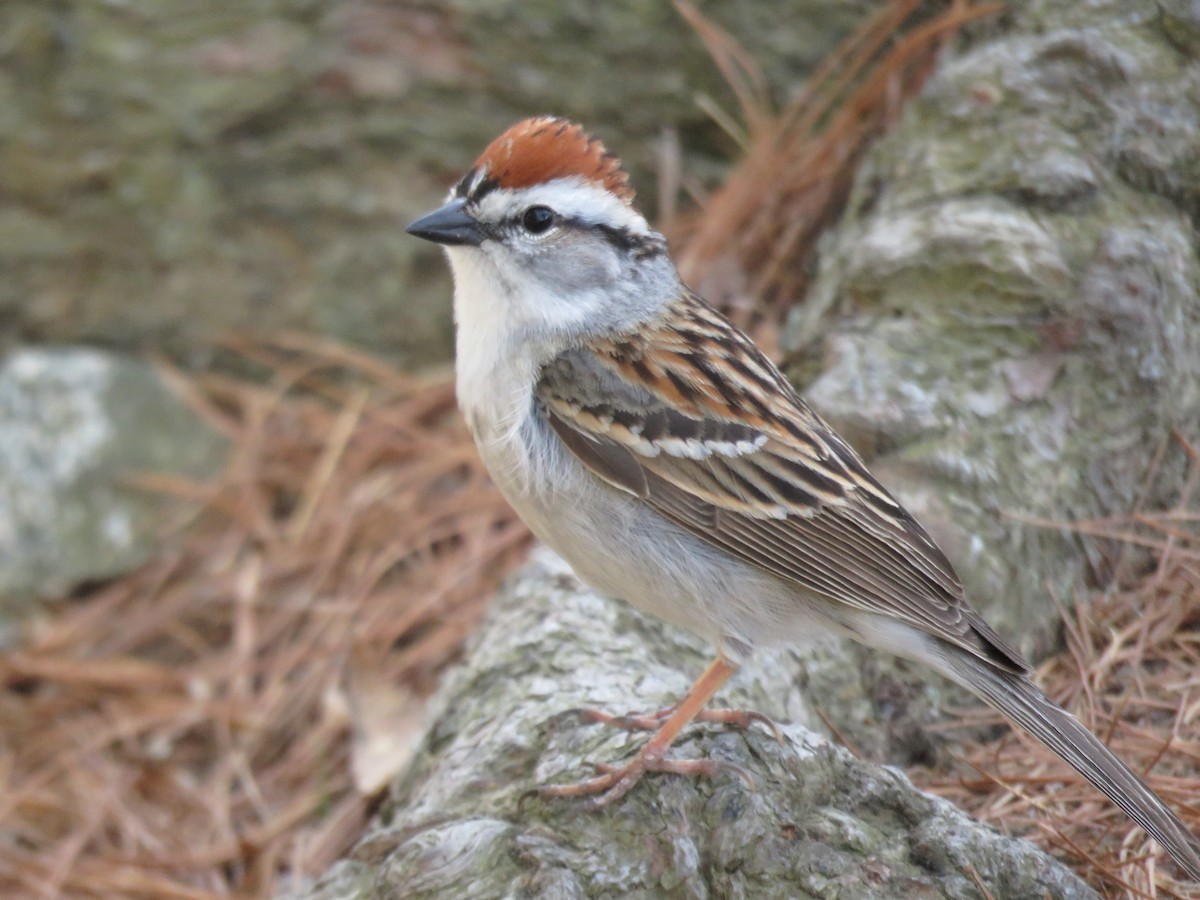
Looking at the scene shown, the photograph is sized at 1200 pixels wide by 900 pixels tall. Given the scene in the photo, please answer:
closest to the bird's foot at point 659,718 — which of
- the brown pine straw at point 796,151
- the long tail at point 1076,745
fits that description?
the long tail at point 1076,745

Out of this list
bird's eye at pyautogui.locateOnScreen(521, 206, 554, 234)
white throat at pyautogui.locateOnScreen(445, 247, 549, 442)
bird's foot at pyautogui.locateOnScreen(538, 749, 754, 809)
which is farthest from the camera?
bird's eye at pyautogui.locateOnScreen(521, 206, 554, 234)

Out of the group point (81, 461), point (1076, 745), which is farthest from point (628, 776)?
point (81, 461)

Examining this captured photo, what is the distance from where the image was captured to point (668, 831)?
2.88 m

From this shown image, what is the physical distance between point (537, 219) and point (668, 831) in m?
1.63

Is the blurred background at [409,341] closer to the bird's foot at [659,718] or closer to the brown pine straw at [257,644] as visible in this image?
the brown pine straw at [257,644]

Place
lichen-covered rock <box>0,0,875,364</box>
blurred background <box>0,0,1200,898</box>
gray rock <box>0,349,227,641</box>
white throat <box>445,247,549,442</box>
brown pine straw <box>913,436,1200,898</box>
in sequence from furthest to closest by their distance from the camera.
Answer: lichen-covered rock <box>0,0,875,364</box>
gray rock <box>0,349,227,641</box>
blurred background <box>0,0,1200,898</box>
white throat <box>445,247,549,442</box>
brown pine straw <box>913,436,1200,898</box>

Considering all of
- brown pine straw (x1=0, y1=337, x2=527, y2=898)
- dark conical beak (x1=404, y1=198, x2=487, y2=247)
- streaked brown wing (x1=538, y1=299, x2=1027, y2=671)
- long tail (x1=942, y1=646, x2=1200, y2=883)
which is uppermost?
dark conical beak (x1=404, y1=198, x2=487, y2=247)

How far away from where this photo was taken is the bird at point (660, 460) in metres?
3.30

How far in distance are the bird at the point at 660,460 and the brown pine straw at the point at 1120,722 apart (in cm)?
32

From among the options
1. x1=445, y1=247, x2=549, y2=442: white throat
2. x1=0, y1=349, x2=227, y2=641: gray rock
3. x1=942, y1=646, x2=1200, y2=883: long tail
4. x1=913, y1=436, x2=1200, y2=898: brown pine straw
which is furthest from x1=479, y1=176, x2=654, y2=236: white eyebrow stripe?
x1=0, y1=349, x2=227, y2=641: gray rock

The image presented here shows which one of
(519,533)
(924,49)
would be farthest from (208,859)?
(924,49)

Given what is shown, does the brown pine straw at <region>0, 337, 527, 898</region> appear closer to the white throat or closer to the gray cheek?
the white throat

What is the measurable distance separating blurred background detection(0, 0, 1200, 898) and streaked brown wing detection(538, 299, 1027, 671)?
0.50 meters

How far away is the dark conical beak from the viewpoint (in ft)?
11.7
